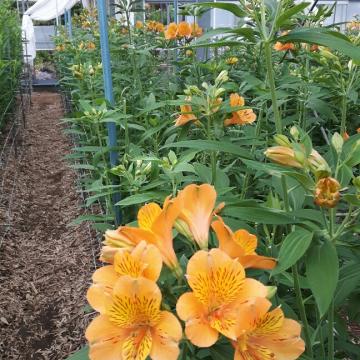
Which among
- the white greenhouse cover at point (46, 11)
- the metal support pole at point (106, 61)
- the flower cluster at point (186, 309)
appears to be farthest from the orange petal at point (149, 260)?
the white greenhouse cover at point (46, 11)

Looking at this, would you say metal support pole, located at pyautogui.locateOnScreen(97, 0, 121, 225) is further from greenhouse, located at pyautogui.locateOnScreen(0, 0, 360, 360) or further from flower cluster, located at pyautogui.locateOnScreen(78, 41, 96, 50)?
flower cluster, located at pyautogui.locateOnScreen(78, 41, 96, 50)

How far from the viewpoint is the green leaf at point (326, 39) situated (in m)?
0.94

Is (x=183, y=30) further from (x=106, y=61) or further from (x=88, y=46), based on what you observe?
(x=88, y=46)

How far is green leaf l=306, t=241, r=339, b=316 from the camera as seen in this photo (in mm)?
713

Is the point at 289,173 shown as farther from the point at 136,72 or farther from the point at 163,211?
the point at 136,72

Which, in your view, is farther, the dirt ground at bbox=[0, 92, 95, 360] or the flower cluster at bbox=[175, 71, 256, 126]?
the dirt ground at bbox=[0, 92, 95, 360]

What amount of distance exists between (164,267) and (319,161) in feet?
0.93

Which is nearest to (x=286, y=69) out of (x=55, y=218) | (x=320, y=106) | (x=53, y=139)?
(x=320, y=106)

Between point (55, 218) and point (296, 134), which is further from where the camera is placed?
point (55, 218)

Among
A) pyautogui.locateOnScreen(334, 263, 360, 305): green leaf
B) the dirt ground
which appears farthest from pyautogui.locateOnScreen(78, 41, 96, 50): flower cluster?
pyautogui.locateOnScreen(334, 263, 360, 305): green leaf

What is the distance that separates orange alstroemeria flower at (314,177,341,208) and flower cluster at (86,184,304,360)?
13 centimetres

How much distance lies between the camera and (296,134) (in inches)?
39.5

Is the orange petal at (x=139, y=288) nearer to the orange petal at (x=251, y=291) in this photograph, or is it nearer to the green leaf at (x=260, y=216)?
the orange petal at (x=251, y=291)

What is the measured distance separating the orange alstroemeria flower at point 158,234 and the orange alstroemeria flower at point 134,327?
0.09 meters
